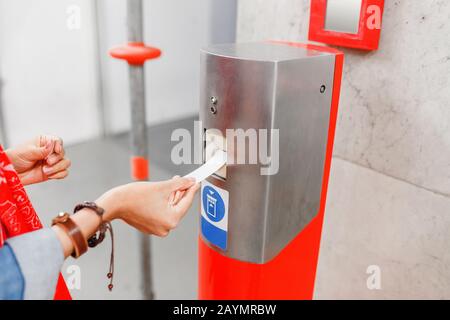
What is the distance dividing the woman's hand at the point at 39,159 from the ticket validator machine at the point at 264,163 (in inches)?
11.0

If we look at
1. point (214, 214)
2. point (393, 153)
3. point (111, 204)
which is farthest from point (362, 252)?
point (111, 204)

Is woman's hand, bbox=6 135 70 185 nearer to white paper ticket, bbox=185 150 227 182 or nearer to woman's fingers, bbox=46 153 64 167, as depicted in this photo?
woman's fingers, bbox=46 153 64 167

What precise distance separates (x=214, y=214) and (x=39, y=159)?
353mm

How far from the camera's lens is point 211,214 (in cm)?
81

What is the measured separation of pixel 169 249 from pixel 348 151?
1.08m

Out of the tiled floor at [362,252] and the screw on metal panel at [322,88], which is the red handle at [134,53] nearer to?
the screw on metal panel at [322,88]

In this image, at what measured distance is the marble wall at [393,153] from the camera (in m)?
0.90

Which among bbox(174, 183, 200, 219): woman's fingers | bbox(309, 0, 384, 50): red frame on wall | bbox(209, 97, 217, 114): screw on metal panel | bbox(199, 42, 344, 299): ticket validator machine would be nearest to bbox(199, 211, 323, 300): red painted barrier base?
bbox(199, 42, 344, 299): ticket validator machine

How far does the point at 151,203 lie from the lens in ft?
2.16

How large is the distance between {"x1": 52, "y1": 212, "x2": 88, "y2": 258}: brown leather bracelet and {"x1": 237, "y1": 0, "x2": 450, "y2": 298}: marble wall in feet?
2.53

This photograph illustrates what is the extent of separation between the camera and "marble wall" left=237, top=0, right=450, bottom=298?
90 centimetres

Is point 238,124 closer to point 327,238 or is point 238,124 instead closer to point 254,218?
point 254,218

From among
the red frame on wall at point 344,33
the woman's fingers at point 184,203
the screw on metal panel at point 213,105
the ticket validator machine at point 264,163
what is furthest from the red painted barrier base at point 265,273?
the red frame on wall at point 344,33
